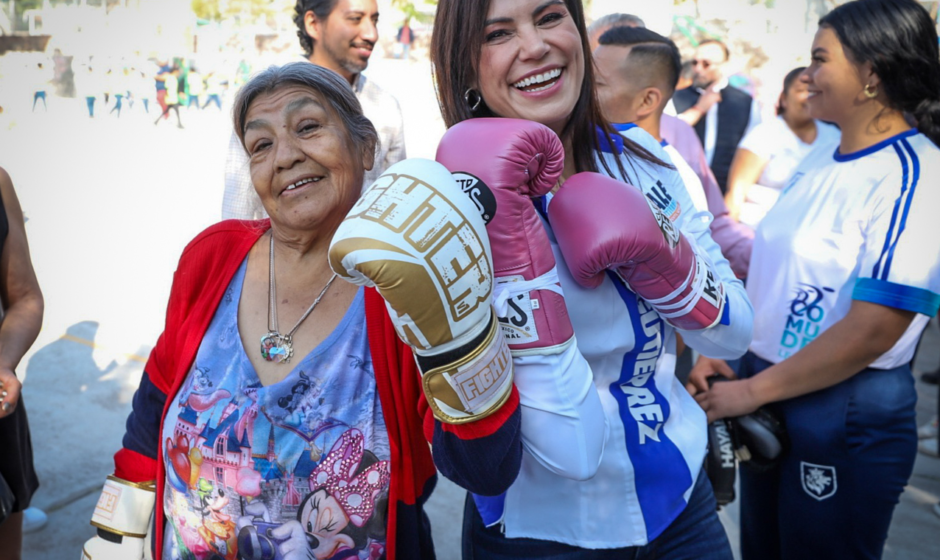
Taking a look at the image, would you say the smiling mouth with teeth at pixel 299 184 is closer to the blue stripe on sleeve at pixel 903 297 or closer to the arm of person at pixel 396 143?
the blue stripe on sleeve at pixel 903 297

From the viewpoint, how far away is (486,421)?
1115 millimetres

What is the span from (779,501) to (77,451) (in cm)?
345

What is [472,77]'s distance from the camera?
1412 millimetres

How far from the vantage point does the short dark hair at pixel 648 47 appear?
9.64 ft

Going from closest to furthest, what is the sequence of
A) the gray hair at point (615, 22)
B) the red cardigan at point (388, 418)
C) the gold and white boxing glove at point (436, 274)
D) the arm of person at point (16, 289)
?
the gold and white boxing glove at point (436, 274) → the red cardigan at point (388, 418) → the arm of person at point (16, 289) → the gray hair at point (615, 22)

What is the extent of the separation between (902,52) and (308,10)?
263 centimetres

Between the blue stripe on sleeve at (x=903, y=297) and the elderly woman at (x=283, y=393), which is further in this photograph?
the blue stripe on sleeve at (x=903, y=297)

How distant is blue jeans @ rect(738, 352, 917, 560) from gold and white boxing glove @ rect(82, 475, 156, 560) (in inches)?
67.9

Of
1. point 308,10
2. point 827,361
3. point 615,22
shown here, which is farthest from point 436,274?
point 308,10

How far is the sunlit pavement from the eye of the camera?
3436mm

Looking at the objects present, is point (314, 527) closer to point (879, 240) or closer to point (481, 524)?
point (481, 524)

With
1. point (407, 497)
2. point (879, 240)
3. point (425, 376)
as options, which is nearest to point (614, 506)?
point (407, 497)

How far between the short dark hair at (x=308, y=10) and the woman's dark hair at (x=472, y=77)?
2.26m

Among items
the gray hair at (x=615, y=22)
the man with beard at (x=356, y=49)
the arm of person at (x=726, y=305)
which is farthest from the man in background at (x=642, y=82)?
the arm of person at (x=726, y=305)
